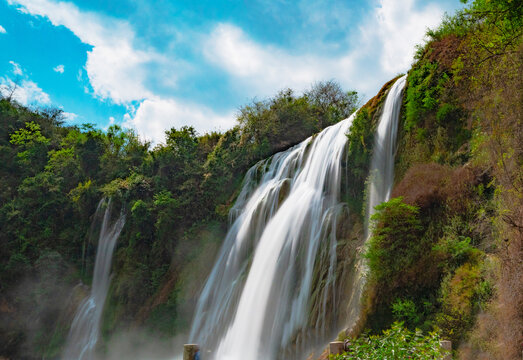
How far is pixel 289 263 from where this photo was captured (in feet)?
38.7

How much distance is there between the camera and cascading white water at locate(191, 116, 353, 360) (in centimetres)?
1085

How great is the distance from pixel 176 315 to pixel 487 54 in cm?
1527

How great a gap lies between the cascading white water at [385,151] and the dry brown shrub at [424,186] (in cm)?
151

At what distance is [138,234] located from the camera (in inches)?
838

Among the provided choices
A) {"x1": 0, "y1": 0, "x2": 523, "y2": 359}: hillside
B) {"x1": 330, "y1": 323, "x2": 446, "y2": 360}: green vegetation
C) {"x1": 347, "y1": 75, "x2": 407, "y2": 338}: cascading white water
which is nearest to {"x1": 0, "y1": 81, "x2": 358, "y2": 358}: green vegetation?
{"x1": 0, "y1": 0, "x2": 523, "y2": 359}: hillside

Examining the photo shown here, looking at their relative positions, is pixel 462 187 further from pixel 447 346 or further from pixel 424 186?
pixel 447 346

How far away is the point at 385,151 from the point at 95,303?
16.9m

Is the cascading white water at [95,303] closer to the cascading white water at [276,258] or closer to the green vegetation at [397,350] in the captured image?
the cascading white water at [276,258]

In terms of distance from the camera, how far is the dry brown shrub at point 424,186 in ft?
29.0

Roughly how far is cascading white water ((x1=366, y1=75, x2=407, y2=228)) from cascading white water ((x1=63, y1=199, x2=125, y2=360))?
15411mm

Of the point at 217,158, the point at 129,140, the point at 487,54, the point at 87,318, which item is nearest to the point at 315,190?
the point at 487,54

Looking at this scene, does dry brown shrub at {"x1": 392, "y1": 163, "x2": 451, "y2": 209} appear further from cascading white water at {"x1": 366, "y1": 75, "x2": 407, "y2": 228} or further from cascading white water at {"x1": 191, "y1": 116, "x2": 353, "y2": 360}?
cascading white water at {"x1": 191, "y1": 116, "x2": 353, "y2": 360}

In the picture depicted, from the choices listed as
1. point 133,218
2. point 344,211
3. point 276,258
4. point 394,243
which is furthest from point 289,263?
point 133,218

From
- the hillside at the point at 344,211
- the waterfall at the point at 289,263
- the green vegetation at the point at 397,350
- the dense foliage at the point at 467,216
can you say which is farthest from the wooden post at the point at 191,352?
the waterfall at the point at 289,263
